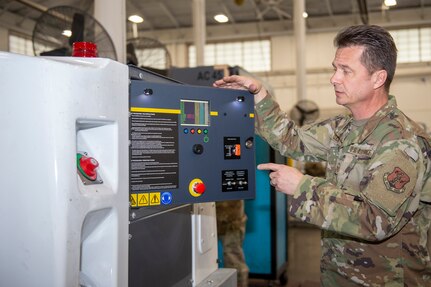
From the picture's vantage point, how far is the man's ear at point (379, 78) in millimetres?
1602

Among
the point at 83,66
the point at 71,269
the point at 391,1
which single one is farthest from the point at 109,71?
the point at 391,1

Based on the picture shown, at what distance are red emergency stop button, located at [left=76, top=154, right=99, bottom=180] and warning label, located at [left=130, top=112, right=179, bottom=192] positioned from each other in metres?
0.14

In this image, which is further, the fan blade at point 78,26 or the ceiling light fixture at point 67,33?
the ceiling light fixture at point 67,33

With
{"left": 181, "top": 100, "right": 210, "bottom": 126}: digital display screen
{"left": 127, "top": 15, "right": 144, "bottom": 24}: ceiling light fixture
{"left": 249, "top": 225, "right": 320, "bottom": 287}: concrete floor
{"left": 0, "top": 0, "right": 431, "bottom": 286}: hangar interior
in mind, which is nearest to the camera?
{"left": 181, "top": 100, "right": 210, "bottom": 126}: digital display screen

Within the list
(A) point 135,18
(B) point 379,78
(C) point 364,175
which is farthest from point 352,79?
(A) point 135,18

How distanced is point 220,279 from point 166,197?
0.63 meters

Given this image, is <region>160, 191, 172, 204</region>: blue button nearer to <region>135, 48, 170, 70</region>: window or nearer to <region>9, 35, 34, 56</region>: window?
<region>135, 48, 170, 70</region>: window

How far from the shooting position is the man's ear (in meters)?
1.60

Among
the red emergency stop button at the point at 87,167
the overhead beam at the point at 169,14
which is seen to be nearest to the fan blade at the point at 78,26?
the red emergency stop button at the point at 87,167

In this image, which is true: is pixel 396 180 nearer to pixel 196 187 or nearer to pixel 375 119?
pixel 375 119

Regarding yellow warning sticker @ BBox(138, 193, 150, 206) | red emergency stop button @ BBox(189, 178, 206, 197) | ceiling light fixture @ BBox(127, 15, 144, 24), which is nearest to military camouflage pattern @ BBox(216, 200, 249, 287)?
red emergency stop button @ BBox(189, 178, 206, 197)

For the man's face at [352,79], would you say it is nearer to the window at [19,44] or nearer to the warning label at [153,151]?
the warning label at [153,151]

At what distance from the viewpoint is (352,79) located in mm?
1607

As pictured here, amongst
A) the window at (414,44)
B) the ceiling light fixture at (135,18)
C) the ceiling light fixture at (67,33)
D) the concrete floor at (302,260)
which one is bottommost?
the concrete floor at (302,260)
